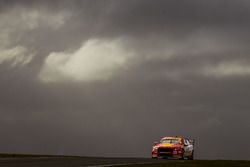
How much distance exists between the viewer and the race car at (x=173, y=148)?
1489 inches

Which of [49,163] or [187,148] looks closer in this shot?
[49,163]

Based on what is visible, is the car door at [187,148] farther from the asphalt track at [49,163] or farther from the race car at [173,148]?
the asphalt track at [49,163]

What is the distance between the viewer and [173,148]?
124 feet

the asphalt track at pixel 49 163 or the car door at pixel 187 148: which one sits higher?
the car door at pixel 187 148

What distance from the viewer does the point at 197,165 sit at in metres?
26.3

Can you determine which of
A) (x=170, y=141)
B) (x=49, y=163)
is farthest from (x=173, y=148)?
(x=49, y=163)

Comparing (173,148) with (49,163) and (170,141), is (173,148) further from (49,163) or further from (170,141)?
(49,163)

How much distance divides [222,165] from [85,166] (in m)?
9.30

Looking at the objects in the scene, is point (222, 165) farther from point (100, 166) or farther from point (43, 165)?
point (43, 165)

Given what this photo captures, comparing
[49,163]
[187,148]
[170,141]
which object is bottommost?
[49,163]

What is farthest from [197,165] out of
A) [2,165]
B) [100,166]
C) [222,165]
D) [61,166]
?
[2,165]

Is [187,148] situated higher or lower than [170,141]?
lower

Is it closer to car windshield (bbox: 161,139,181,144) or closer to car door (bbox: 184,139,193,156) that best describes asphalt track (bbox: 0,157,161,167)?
car windshield (bbox: 161,139,181,144)

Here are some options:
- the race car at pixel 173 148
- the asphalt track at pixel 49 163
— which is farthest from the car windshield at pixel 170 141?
the asphalt track at pixel 49 163
